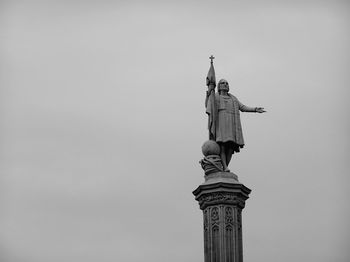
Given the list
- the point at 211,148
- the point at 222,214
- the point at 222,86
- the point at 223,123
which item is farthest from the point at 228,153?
the point at 222,214

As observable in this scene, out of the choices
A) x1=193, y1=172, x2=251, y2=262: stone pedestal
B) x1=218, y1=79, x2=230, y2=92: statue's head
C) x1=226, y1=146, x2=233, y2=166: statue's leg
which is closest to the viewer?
x1=193, y1=172, x2=251, y2=262: stone pedestal

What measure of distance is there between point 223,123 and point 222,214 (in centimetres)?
Answer: 383

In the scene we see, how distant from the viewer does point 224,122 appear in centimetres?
3888

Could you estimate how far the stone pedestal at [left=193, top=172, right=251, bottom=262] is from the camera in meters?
36.5

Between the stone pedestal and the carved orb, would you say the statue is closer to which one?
the carved orb

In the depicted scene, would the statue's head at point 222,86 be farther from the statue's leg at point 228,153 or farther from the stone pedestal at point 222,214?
the stone pedestal at point 222,214

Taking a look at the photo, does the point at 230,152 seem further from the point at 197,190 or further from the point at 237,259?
the point at 237,259

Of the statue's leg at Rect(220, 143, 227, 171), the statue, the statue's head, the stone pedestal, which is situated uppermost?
the statue's head

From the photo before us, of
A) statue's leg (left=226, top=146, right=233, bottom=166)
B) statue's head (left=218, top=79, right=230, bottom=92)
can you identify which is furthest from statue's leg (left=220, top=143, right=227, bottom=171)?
statue's head (left=218, top=79, right=230, bottom=92)

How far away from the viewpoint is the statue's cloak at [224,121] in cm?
3859

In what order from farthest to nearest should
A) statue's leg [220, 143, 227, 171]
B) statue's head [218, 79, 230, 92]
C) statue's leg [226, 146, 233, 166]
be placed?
statue's head [218, 79, 230, 92] → statue's leg [226, 146, 233, 166] → statue's leg [220, 143, 227, 171]

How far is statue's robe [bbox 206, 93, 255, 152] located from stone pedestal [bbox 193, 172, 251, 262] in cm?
143

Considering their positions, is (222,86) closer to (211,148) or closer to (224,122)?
(224,122)

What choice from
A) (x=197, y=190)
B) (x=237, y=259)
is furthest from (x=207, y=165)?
(x=237, y=259)
